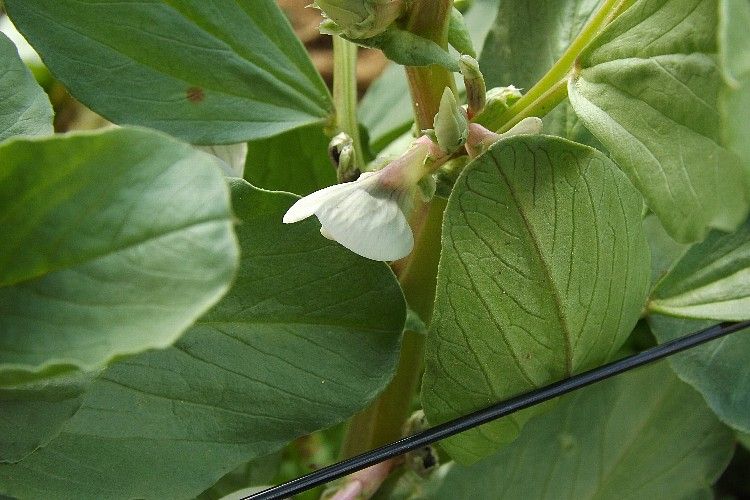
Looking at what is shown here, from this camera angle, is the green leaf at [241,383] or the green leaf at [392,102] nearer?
the green leaf at [241,383]

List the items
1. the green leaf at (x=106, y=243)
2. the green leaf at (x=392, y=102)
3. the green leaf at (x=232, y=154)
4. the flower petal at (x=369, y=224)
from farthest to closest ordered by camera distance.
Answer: the green leaf at (x=392, y=102) → the green leaf at (x=232, y=154) → the flower petal at (x=369, y=224) → the green leaf at (x=106, y=243)

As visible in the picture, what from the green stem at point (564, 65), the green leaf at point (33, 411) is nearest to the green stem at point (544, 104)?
the green stem at point (564, 65)

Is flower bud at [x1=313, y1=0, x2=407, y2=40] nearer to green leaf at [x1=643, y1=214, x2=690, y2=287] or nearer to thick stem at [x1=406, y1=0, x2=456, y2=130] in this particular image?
thick stem at [x1=406, y1=0, x2=456, y2=130]

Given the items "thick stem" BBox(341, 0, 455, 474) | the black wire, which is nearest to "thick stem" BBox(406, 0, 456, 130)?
"thick stem" BBox(341, 0, 455, 474)

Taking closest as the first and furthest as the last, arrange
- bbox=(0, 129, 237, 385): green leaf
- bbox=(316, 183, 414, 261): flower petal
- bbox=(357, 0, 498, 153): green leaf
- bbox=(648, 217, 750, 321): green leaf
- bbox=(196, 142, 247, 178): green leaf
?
1. bbox=(0, 129, 237, 385): green leaf
2. bbox=(316, 183, 414, 261): flower petal
3. bbox=(648, 217, 750, 321): green leaf
4. bbox=(196, 142, 247, 178): green leaf
5. bbox=(357, 0, 498, 153): green leaf

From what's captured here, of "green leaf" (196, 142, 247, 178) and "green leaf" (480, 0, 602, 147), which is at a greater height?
"green leaf" (480, 0, 602, 147)

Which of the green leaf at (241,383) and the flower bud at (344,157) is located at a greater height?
the flower bud at (344,157)

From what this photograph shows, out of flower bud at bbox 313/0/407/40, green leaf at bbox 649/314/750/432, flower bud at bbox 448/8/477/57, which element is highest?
flower bud at bbox 313/0/407/40

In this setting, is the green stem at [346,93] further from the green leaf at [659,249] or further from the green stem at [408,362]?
the green leaf at [659,249]
